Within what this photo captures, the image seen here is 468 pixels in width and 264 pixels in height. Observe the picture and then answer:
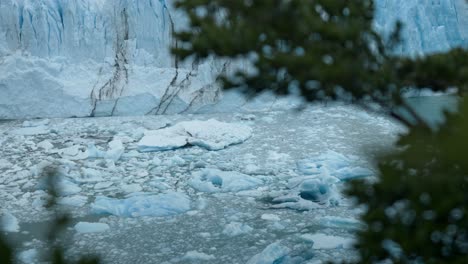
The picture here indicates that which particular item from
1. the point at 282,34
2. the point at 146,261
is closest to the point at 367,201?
the point at 282,34

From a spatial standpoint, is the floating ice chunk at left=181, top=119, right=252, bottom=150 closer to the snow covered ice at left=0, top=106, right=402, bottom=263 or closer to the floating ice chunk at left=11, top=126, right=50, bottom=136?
the snow covered ice at left=0, top=106, right=402, bottom=263

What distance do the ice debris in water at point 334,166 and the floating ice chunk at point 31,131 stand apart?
2751 millimetres

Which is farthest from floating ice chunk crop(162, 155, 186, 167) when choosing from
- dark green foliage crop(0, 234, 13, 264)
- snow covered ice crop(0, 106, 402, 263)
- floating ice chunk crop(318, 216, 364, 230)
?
dark green foliage crop(0, 234, 13, 264)

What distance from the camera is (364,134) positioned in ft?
18.4

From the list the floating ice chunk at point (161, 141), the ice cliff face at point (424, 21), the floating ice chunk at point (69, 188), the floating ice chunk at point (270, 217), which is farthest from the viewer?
the ice cliff face at point (424, 21)

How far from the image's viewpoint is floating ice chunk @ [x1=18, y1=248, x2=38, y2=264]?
2830 mm

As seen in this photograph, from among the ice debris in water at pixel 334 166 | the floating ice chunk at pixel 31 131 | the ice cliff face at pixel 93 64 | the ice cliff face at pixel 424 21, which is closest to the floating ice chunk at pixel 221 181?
the ice debris in water at pixel 334 166

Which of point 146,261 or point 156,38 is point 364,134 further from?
point 146,261

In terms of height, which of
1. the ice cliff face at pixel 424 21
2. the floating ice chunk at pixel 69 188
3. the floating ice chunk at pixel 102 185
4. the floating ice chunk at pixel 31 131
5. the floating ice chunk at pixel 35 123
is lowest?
the floating ice chunk at pixel 35 123

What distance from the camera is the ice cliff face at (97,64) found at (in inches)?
251

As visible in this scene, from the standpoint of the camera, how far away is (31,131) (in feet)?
19.0

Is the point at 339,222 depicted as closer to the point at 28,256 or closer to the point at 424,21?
the point at 28,256

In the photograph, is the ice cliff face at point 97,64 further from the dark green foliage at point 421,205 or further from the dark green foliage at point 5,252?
the dark green foliage at point 5,252

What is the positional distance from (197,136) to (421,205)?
4.03 metres
